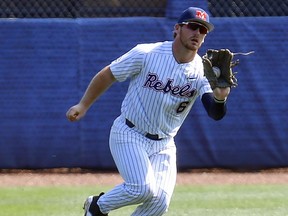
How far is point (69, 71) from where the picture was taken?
34.2 feet

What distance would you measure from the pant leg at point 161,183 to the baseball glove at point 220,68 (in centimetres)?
64

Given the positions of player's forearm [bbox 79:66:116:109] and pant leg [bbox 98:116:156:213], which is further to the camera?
player's forearm [bbox 79:66:116:109]

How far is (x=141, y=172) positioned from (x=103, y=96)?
A: 483 cm

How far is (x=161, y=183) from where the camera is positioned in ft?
19.0

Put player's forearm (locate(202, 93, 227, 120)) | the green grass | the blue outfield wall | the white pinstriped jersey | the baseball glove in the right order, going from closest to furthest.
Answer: the baseball glove
player's forearm (locate(202, 93, 227, 120))
the white pinstriped jersey
the green grass
the blue outfield wall

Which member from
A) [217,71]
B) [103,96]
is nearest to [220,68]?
[217,71]

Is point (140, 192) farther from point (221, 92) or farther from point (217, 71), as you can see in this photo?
point (217, 71)

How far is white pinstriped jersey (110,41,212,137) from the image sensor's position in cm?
588

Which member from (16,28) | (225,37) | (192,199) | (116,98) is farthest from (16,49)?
(192,199)

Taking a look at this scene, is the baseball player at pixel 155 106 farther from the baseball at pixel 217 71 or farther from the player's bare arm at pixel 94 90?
the baseball at pixel 217 71

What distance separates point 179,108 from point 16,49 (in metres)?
4.86

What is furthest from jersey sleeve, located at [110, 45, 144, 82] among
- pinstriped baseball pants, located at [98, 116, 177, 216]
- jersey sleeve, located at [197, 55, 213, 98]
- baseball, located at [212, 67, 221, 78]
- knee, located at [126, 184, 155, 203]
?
knee, located at [126, 184, 155, 203]

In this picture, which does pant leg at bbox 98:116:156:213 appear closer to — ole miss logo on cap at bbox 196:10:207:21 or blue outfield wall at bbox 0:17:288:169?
ole miss logo on cap at bbox 196:10:207:21

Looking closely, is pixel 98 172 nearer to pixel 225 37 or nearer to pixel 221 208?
pixel 225 37
